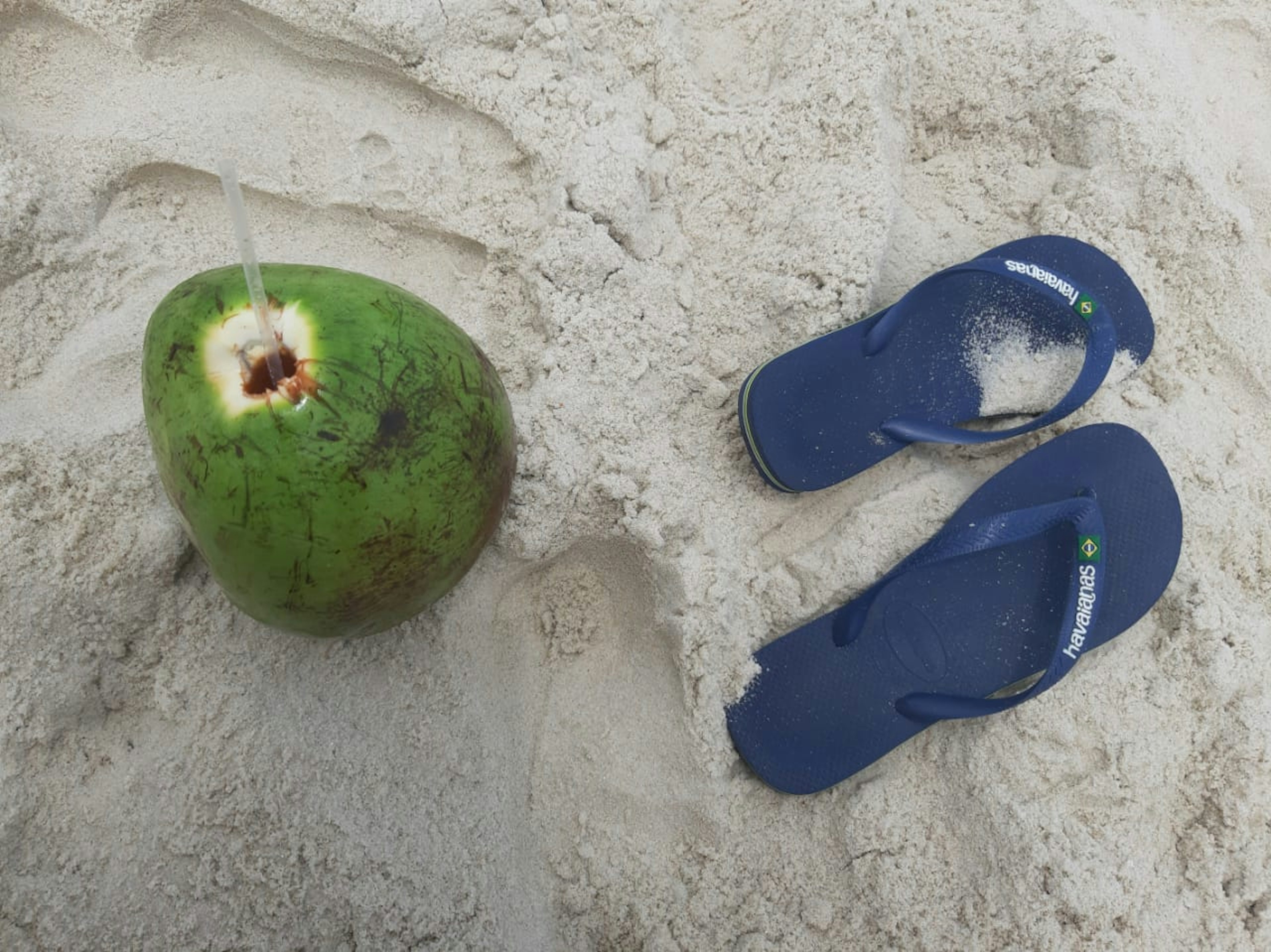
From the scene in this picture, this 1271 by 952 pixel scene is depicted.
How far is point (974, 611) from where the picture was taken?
185 cm

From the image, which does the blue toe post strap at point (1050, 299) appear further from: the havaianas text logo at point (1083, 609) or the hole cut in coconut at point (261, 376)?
the hole cut in coconut at point (261, 376)

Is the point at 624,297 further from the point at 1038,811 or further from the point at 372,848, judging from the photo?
the point at 1038,811

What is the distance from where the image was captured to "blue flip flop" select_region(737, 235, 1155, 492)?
1.78m

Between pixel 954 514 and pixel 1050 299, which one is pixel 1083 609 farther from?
pixel 1050 299

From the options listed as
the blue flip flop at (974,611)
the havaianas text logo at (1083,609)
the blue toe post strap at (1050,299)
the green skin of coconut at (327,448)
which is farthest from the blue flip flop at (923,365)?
the green skin of coconut at (327,448)

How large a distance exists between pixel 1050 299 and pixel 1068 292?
8 cm

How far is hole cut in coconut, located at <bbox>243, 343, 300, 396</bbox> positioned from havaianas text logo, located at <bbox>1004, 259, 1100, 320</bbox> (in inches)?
56.2

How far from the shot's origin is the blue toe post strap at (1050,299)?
68.6 inches

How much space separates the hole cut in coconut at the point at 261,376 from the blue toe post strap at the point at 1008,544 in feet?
4.01

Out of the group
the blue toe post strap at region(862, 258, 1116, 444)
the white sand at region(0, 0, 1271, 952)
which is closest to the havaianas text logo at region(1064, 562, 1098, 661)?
the white sand at region(0, 0, 1271, 952)

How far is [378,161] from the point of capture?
1.78 meters

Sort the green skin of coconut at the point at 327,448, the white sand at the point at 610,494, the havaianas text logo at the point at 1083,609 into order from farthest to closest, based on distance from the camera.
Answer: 1. the havaianas text logo at the point at 1083,609
2. the white sand at the point at 610,494
3. the green skin of coconut at the point at 327,448

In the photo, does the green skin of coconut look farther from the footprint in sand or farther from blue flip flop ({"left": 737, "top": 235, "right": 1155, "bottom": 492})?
blue flip flop ({"left": 737, "top": 235, "right": 1155, "bottom": 492})

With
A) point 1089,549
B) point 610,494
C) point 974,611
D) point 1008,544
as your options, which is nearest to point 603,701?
point 610,494
